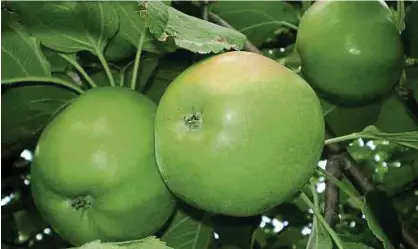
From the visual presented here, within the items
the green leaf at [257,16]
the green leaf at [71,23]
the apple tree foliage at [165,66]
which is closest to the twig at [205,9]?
the apple tree foliage at [165,66]

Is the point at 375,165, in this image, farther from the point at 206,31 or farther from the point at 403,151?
the point at 206,31

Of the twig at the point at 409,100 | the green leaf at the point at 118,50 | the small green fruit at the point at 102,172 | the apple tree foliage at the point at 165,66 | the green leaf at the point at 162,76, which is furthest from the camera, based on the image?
the twig at the point at 409,100

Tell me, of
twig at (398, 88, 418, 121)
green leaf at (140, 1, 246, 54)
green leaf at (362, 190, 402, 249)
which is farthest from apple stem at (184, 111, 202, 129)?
twig at (398, 88, 418, 121)

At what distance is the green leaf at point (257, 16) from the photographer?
1.49 metres

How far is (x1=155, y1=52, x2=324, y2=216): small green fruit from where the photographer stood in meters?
0.88

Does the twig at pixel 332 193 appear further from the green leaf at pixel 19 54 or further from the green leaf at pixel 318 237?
the green leaf at pixel 19 54

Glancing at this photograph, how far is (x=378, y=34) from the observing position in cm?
129

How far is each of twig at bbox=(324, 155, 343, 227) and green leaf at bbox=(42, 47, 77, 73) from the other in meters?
0.53

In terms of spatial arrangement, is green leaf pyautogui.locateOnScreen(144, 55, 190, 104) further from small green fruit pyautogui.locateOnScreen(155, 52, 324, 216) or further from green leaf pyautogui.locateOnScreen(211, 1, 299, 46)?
small green fruit pyautogui.locateOnScreen(155, 52, 324, 216)

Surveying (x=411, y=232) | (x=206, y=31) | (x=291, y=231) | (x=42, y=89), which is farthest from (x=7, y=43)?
(x=291, y=231)

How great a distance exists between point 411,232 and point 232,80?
64cm

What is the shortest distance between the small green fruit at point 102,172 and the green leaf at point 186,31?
135mm

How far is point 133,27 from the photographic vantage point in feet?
3.86

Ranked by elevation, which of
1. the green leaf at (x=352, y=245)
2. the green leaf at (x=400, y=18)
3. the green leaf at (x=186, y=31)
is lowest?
the green leaf at (x=352, y=245)
